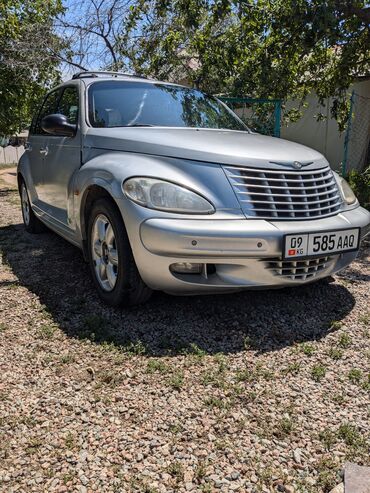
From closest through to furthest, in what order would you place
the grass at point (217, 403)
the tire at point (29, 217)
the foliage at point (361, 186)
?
the grass at point (217, 403), the tire at point (29, 217), the foliage at point (361, 186)

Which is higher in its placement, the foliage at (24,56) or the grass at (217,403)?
the foliage at (24,56)

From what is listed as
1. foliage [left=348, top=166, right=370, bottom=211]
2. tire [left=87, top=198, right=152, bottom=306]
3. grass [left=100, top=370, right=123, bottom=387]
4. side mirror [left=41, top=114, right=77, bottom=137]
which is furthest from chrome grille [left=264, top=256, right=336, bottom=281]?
foliage [left=348, top=166, right=370, bottom=211]

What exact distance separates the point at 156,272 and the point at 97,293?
927 mm

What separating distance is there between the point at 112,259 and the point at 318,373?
5.10 ft

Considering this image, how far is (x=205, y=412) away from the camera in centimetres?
223

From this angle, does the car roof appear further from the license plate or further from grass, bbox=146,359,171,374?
grass, bbox=146,359,171,374

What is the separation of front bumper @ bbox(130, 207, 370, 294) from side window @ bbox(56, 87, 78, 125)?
1.73m

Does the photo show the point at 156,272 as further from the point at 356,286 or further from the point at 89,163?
the point at 356,286

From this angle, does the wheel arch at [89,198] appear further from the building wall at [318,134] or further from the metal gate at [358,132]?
the building wall at [318,134]

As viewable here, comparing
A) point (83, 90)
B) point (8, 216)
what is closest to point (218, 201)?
point (83, 90)

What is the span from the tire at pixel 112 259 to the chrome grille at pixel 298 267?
852 millimetres

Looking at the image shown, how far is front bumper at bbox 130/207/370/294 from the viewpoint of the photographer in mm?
2713

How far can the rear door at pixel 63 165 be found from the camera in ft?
12.7

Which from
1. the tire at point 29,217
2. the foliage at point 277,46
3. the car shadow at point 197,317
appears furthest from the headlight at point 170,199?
the foliage at point 277,46
